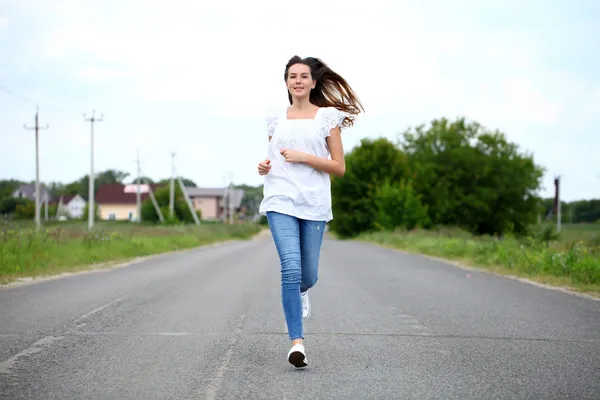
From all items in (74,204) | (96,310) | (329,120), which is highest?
(74,204)

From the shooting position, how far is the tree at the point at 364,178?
205ft

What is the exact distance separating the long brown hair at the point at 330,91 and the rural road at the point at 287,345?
1819 millimetres

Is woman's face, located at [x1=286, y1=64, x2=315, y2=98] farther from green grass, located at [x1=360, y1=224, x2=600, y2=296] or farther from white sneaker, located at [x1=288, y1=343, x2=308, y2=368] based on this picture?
green grass, located at [x1=360, y1=224, x2=600, y2=296]

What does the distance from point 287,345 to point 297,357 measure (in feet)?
3.43

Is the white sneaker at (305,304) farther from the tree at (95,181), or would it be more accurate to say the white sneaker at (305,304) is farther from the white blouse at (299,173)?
the tree at (95,181)

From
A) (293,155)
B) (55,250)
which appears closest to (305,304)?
(293,155)

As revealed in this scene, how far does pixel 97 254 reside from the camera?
1850cm

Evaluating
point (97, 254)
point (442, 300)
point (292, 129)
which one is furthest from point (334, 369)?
point (97, 254)

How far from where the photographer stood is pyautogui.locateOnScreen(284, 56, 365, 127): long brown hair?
494 centimetres

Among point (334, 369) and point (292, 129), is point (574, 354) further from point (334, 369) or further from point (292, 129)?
point (292, 129)

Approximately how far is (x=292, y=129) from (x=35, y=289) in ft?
22.4

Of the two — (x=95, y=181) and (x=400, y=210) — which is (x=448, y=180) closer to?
(x=400, y=210)

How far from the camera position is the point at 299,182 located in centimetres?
455

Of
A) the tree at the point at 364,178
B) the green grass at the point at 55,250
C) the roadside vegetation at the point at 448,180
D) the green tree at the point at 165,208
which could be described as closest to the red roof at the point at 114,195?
the green tree at the point at 165,208
